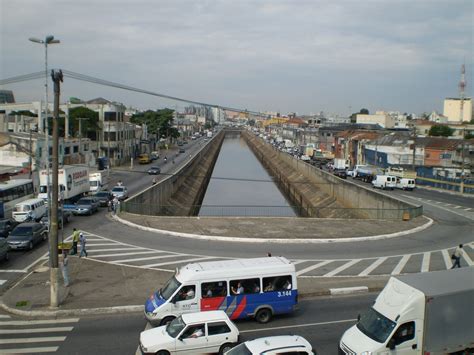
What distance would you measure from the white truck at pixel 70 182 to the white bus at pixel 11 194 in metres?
1.20

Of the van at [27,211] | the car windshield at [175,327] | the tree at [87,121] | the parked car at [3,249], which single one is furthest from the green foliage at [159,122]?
the car windshield at [175,327]

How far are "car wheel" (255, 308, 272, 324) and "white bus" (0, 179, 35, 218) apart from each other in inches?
952

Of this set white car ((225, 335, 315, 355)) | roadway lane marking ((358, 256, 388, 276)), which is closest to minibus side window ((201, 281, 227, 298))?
white car ((225, 335, 315, 355))

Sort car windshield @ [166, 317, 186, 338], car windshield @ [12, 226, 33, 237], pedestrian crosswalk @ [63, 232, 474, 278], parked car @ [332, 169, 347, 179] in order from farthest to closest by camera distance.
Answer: parked car @ [332, 169, 347, 179], car windshield @ [12, 226, 33, 237], pedestrian crosswalk @ [63, 232, 474, 278], car windshield @ [166, 317, 186, 338]

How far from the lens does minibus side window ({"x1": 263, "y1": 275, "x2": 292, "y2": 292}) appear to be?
1477cm

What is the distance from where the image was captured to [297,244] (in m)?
25.6

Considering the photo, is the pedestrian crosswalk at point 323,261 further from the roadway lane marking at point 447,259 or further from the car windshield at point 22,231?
the car windshield at point 22,231

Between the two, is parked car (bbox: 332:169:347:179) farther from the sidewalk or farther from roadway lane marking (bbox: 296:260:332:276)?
the sidewalk

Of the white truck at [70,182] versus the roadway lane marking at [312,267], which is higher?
the white truck at [70,182]

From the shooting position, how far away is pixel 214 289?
1441cm

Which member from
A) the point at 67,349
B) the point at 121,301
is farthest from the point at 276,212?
the point at 67,349

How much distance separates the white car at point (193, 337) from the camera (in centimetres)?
1170

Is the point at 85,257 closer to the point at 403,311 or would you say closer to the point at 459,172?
the point at 403,311

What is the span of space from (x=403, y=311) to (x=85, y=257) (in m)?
16.0
